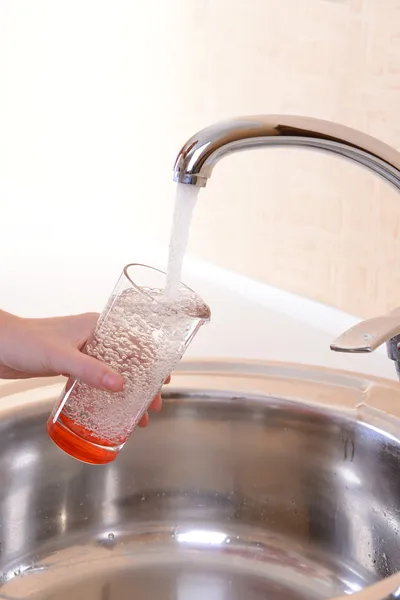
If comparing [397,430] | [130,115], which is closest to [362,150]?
[397,430]

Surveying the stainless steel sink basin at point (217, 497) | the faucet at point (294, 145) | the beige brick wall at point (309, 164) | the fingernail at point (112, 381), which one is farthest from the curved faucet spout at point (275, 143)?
the beige brick wall at point (309, 164)

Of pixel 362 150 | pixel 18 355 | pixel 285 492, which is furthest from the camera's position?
pixel 285 492

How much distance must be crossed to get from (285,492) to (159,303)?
300 millimetres

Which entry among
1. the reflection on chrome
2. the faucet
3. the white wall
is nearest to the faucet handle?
the faucet

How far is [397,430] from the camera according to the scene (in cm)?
85

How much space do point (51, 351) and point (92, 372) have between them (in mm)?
87

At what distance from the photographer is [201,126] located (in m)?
1.86

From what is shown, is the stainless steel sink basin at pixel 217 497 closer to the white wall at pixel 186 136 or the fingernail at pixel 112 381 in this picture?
the fingernail at pixel 112 381

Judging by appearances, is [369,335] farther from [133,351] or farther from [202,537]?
[202,537]

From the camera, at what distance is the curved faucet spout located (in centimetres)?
64

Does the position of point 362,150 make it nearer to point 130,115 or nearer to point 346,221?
point 346,221

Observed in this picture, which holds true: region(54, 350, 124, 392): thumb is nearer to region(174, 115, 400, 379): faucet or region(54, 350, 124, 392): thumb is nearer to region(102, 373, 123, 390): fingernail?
region(102, 373, 123, 390): fingernail

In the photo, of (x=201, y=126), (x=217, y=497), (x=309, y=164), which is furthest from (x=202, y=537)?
(x=201, y=126)

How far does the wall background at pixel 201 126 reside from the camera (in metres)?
1.42
